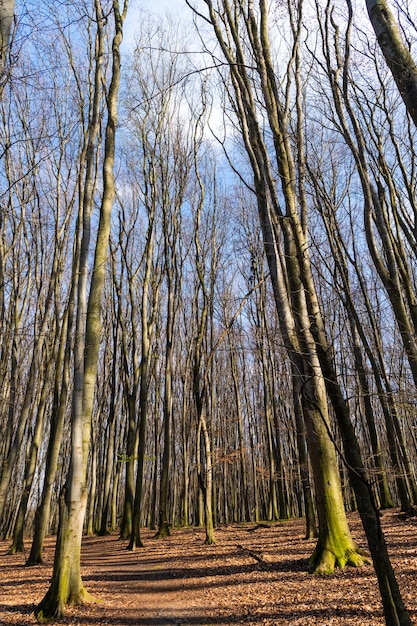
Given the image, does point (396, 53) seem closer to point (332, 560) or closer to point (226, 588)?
point (332, 560)

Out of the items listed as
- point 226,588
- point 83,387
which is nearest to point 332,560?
point 226,588

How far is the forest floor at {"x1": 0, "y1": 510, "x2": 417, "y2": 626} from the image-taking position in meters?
4.31

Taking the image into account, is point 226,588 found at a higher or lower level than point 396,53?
lower

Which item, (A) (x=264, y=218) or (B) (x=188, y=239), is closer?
(A) (x=264, y=218)

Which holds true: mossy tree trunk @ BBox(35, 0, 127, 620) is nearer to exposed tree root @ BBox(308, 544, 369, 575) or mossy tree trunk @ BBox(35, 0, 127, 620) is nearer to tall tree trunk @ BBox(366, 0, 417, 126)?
exposed tree root @ BBox(308, 544, 369, 575)

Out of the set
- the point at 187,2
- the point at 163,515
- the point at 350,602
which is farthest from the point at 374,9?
the point at 163,515

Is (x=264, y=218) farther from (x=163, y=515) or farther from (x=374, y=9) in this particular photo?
(x=163, y=515)

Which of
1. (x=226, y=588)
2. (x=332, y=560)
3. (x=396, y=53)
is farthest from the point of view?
(x=226, y=588)

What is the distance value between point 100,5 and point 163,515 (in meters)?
12.2

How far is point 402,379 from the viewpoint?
7.78 meters

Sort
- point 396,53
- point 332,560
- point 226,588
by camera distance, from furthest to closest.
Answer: point 226,588, point 332,560, point 396,53

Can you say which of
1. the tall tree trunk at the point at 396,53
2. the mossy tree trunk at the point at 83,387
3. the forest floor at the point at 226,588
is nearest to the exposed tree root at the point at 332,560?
the forest floor at the point at 226,588

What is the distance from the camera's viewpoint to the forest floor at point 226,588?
4.31m

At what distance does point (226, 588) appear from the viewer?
5637 mm
